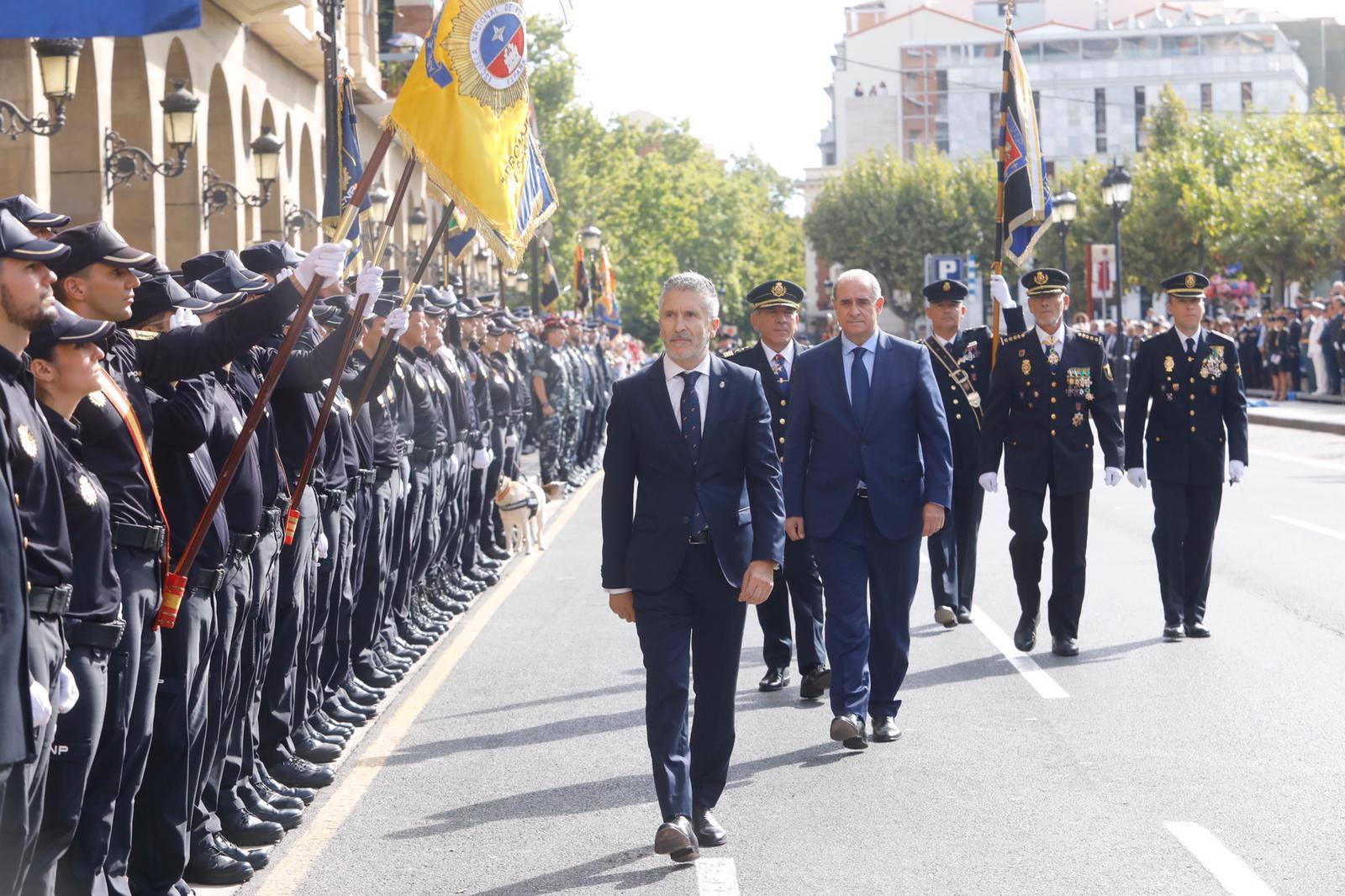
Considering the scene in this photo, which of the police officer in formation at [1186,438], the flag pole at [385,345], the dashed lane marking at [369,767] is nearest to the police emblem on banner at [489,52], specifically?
the flag pole at [385,345]

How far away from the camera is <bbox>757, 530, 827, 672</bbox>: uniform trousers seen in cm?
986

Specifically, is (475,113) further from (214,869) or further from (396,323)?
(214,869)

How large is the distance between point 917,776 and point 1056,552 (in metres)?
3.45

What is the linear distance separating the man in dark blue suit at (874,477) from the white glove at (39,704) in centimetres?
474

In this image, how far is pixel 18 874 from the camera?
4746mm

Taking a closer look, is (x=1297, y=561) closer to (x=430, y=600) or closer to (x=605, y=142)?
(x=430, y=600)

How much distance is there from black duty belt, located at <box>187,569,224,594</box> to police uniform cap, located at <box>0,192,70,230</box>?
139 cm

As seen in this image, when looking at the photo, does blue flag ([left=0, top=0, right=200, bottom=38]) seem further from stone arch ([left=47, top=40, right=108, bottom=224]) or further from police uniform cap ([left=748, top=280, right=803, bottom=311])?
stone arch ([left=47, top=40, right=108, bottom=224])

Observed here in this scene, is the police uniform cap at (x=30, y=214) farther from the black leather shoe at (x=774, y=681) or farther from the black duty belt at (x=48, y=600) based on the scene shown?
the black leather shoe at (x=774, y=681)

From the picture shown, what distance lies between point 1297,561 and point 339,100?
853 centimetres

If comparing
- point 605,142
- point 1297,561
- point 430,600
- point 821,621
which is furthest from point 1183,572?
point 605,142

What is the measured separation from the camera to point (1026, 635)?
36.1ft

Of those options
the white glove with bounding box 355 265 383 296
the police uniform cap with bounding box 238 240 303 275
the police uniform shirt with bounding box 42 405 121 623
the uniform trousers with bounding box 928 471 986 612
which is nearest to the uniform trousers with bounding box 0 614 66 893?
the police uniform shirt with bounding box 42 405 121 623

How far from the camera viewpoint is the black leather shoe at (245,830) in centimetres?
691
